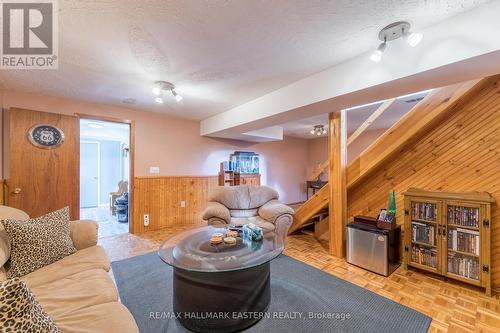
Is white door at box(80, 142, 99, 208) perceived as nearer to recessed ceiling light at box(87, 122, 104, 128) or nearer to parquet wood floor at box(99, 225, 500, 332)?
recessed ceiling light at box(87, 122, 104, 128)

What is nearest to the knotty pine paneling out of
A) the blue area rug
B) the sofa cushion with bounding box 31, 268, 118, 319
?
the blue area rug

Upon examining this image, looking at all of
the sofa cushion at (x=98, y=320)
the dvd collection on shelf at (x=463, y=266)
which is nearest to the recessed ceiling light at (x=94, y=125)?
the sofa cushion at (x=98, y=320)

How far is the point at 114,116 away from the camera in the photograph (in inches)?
145

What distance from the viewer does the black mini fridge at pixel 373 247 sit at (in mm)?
2434

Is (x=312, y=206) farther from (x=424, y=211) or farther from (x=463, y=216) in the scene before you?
(x=463, y=216)

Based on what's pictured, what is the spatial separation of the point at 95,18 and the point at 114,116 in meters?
2.50

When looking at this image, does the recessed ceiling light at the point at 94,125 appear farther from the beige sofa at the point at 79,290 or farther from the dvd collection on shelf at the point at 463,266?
the dvd collection on shelf at the point at 463,266

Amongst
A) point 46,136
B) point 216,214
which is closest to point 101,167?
point 46,136

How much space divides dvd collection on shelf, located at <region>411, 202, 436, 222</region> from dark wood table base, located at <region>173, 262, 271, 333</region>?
2090 mm

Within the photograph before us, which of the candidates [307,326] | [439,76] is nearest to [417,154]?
[439,76]

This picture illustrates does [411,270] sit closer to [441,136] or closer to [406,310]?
[406,310]

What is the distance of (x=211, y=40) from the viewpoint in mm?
1781

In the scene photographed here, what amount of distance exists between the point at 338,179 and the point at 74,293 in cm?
282

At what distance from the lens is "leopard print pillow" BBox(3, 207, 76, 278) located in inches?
58.6
